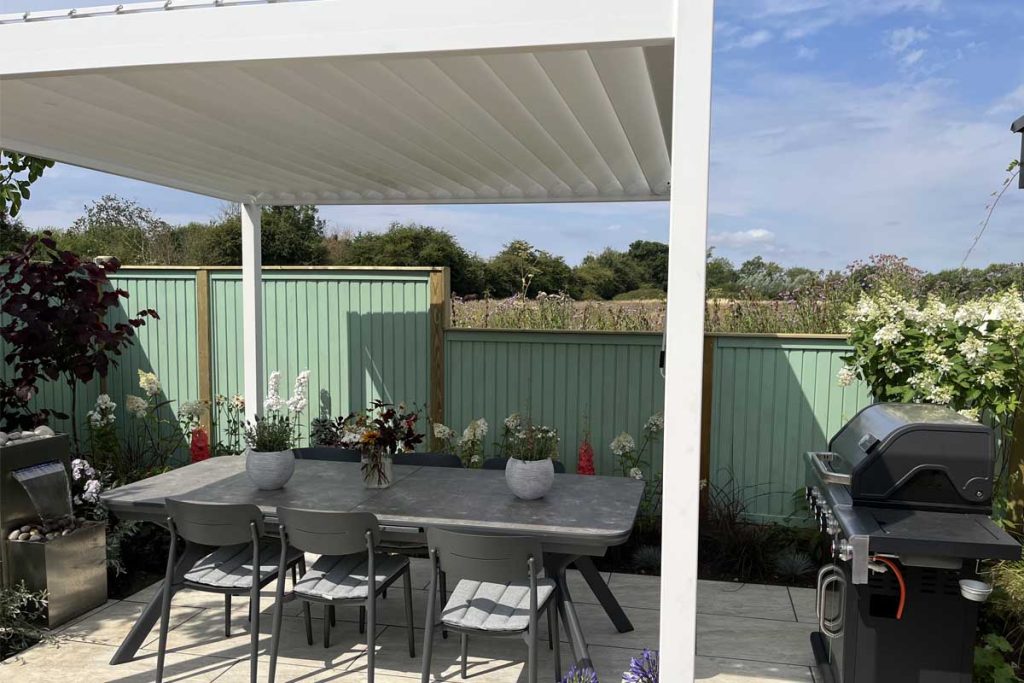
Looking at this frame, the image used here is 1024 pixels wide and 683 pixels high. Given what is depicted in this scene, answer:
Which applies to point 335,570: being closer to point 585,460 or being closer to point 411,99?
point 411,99

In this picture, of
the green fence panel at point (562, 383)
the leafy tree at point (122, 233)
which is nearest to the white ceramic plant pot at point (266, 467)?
the green fence panel at point (562, 383)

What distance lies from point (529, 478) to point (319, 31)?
2.27m

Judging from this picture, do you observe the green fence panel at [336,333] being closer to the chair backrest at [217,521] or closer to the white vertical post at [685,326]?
the chair backrest at [217,521]

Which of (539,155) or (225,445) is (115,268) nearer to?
(225,445)

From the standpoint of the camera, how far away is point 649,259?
17.8 m

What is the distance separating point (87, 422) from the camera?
6738mm

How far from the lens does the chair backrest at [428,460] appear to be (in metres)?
4.82

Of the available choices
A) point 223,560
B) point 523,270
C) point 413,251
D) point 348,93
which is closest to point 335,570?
point 223,560

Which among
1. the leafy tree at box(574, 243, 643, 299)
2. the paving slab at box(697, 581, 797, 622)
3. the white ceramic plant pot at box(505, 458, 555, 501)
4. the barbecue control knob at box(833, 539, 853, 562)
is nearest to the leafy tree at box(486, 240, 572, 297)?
the leafy tree at box(574, 243, 643, 299)

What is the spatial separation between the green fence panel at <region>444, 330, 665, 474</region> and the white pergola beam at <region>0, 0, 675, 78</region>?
3919mm

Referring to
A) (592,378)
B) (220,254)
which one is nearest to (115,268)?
(592,378)

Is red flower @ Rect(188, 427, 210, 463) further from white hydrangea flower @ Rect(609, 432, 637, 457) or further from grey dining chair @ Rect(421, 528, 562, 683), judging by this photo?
grey dining chair @ Rect(421, 528, 562, 683)

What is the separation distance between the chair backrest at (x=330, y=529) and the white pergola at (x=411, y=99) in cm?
147

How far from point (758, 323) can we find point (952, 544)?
14.8 feet
